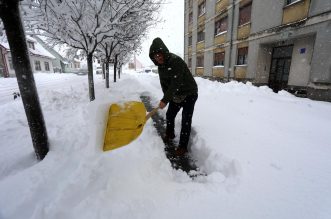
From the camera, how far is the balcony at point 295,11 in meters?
7.60

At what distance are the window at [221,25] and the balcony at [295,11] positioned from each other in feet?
19.7

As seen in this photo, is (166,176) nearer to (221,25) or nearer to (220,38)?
(220,38)

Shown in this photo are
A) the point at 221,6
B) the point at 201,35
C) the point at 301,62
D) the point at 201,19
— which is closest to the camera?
the point at 301,62

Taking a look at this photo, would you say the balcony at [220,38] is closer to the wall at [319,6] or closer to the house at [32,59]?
the wall at [319,6]

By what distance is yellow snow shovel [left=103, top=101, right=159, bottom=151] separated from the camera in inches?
84.5

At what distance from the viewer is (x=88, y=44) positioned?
245 inches

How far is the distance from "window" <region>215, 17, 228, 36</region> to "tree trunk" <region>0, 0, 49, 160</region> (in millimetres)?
14576

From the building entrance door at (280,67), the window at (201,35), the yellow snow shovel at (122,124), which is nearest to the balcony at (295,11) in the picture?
the building entrance door at (280,67)

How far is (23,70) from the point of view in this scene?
7.01 feet

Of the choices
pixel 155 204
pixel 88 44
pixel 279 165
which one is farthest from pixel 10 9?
pixel 88 44

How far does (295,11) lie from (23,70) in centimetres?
999

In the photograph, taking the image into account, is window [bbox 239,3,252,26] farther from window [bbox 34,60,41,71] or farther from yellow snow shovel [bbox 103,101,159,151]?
window [bbox 34,60,41,71]

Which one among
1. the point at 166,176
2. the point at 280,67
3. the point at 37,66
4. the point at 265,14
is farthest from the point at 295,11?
the point at 37,66

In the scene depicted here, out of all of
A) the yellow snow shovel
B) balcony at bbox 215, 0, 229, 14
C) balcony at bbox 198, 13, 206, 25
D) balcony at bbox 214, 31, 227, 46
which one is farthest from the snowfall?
balcony at bbox 198, 13, 206, 25
